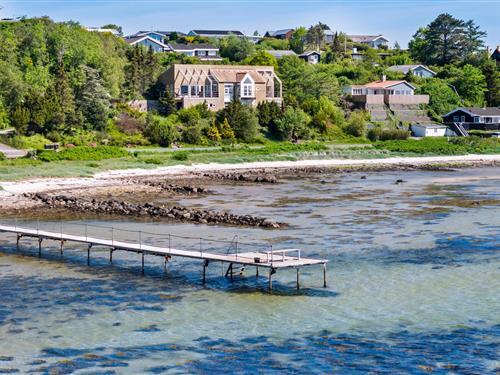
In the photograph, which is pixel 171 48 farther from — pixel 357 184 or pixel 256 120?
pixel 357 184

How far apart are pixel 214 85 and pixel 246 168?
2365 centimetres

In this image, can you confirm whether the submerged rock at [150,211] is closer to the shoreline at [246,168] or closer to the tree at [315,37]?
the shoreline at [246,168]

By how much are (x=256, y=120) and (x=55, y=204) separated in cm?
3988

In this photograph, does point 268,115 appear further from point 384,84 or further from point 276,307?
point 276,307

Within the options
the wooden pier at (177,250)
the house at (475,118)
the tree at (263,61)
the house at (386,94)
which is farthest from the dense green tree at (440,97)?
the wooden pier at (177,250)

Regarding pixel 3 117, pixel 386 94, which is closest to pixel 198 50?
Answer: pixel 386 94

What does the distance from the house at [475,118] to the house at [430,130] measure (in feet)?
9.36

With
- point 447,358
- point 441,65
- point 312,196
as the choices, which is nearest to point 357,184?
point 312,196

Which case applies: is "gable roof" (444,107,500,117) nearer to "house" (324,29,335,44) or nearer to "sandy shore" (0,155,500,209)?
"sandy shore" (0,155,500,209)

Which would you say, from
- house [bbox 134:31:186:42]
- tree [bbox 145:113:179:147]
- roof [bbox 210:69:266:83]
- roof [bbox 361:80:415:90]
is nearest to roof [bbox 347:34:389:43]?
house [bbox 134:31:186:42]

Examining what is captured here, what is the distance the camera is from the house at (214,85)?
91.8m

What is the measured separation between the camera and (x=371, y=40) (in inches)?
6801

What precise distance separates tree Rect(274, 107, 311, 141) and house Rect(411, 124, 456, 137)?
15.8m

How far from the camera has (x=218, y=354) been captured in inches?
899
